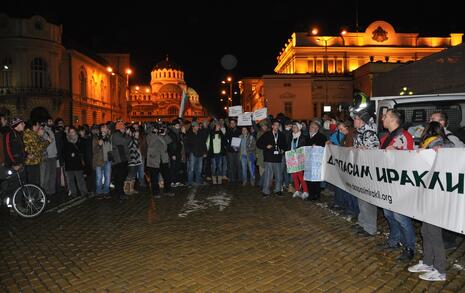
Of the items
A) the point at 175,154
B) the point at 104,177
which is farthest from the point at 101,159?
the point at 175,154

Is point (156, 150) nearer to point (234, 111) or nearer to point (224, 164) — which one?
point (224, 164)

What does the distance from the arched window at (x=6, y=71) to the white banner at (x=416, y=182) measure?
50.9m

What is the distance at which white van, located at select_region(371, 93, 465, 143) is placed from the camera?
9.16 m

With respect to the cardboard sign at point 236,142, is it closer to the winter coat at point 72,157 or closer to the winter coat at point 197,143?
the winter coat at point 197,143

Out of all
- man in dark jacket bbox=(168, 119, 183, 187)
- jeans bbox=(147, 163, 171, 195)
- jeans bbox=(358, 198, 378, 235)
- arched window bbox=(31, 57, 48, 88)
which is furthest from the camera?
arched window bbox=(31, 57, 48, 88)

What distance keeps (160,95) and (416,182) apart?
13420 cm

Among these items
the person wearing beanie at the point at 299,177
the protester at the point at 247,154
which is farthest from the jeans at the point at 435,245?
the protester at the point at 247,154

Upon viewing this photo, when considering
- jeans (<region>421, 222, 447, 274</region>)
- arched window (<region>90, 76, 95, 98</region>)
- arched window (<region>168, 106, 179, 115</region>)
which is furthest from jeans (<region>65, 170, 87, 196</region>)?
arched window (<region>168, 106, 179, 115</region>)

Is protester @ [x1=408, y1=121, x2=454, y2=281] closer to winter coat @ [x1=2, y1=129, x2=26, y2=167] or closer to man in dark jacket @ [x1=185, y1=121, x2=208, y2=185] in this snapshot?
winter coat @ [x1=2, y1=129, x2=26, y2=167]

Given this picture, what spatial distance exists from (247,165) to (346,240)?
792 cm

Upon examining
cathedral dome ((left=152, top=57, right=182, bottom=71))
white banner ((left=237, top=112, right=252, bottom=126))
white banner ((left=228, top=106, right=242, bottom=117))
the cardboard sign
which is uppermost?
cathedral dome ((left=152, top=57, right=182, bottom=71))

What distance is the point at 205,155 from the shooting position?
1456 centimetres

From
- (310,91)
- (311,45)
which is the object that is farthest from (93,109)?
(311,45)

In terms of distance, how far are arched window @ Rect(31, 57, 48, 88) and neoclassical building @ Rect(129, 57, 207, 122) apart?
263 ft
